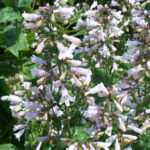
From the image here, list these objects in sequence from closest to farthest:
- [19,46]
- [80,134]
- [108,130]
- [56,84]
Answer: [56,84]
[108,130]
[80,134]
[19,46]

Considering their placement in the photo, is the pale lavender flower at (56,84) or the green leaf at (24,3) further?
the green leaf at (24,3)

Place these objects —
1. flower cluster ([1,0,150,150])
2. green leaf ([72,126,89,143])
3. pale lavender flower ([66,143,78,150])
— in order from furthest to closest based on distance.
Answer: green leaf ([72,126,89,143])
pale lavender flower ([66,143,78,150])
flower cluster ([1,0,150,150])

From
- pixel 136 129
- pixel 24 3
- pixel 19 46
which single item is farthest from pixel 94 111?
pixel 24 3

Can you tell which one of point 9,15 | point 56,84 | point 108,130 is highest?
point 9,15

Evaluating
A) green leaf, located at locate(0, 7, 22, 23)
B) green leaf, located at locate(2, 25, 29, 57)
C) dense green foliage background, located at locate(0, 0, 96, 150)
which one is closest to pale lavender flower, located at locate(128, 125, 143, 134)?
dense green foliage background, located at locate(0, 0, 96, 150)

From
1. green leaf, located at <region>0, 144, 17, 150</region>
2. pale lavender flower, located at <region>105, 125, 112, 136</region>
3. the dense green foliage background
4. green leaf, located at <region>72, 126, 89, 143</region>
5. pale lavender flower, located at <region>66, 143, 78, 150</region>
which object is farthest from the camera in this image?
the dense green foliage background

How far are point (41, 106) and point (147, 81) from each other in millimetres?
1420

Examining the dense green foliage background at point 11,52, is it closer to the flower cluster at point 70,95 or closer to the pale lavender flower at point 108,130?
the flower cluster at point 70,95

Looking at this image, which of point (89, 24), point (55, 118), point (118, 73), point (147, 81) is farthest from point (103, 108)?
point (118, 73)

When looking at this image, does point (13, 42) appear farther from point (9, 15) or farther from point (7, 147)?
point (7, 147)

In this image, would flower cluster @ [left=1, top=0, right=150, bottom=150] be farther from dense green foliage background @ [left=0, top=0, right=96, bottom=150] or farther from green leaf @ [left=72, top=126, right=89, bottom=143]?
dense green foliage background @ [left=0, top=0, right=96, bottom=150]

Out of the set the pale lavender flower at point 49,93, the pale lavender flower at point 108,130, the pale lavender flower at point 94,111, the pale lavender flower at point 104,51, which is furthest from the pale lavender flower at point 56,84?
the pale lavender flower at point 104,51

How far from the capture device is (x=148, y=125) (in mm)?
3172

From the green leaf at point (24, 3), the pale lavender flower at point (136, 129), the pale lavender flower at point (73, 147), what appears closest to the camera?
the pale lavender flower at point (73, 147)
